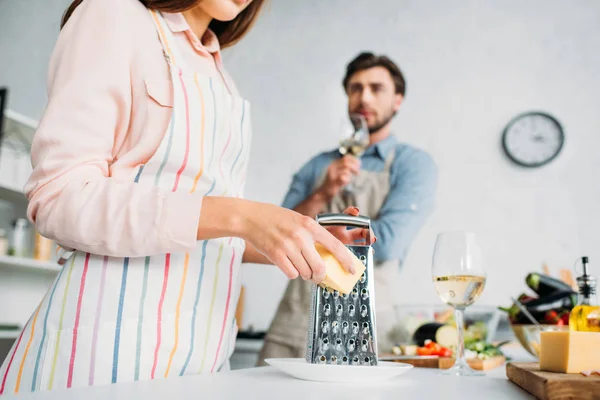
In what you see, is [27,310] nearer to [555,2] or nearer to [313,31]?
[313,31]

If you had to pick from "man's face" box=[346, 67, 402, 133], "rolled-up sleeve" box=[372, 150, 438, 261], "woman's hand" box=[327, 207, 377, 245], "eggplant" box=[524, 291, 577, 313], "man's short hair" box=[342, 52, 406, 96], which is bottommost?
"eggplant" box=[524, 291, 577, 313]

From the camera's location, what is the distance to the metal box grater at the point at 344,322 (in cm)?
74

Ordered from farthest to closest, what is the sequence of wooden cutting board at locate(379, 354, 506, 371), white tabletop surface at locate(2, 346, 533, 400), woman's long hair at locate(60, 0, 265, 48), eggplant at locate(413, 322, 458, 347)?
eggplant at locate(413, 322, 458, 347) < woman's long hair at locate(60, 0, 265, 48) < wooden cutting board at locate(379, 354, 506, 371) < white tabletop surface at locate(2, 346, 533, 400)

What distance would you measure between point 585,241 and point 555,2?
107 cm

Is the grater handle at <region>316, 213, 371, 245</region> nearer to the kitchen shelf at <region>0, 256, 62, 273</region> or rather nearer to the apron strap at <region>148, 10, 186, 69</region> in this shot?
the apron strap at <region>148, 10, 186, 69</region>

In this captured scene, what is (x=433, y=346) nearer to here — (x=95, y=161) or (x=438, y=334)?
(x=438, y=334)

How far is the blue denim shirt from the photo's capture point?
2416 mm

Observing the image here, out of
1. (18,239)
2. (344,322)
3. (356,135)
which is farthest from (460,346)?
(18,239)

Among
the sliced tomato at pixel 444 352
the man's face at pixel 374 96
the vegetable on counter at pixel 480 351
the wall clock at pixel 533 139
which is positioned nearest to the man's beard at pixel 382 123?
the man's face at pixel 374 96

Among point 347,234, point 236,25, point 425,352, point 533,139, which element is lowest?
point 425,352

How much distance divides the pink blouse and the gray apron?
5.25ft

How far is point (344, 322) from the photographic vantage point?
756mm

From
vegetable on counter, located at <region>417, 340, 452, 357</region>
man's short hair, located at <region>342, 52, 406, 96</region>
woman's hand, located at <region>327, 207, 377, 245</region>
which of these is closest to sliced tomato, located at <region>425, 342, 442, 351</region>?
vegetable on counter, located at <region>417, 340, 452, 357</region>

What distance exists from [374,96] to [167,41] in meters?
1.84
